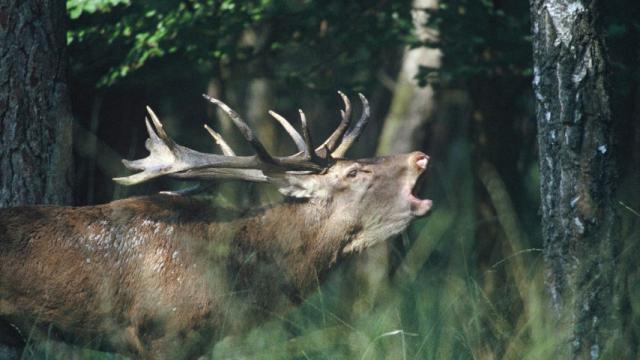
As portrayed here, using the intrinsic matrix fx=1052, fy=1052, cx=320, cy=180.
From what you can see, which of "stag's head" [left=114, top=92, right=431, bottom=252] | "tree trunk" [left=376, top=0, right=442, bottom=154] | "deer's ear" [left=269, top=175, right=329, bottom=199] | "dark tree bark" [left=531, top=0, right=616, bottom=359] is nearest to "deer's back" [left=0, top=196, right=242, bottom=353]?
"stag's head" [left=114, top=92, right=431, bottom=252]

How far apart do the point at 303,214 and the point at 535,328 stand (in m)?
2.16

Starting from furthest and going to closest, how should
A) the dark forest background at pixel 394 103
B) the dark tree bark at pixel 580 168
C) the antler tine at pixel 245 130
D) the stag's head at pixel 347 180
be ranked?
1. the stag's head at pixel 347 180
2. the antler tine at pixel 245 130
3. the dark forest background at pixel 394 103
4. the dark tree bark at pixel 580 168

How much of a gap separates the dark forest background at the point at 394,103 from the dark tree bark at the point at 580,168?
94 millimetres

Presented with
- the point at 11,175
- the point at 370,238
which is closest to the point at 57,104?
the point at 11,175

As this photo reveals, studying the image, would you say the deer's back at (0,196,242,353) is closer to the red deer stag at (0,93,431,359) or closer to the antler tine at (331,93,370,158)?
the red deer stag at (0,93,431,359)

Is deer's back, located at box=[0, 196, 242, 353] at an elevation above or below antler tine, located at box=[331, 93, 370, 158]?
below

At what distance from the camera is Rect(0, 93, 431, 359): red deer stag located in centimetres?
581

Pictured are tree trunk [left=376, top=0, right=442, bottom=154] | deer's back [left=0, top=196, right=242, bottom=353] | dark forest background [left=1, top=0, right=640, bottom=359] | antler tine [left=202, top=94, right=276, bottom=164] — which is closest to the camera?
dark forest background [left=1, top=0, right=640, bottom=359]

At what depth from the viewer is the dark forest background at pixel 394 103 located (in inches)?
221

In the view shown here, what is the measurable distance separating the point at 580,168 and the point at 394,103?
6903mm

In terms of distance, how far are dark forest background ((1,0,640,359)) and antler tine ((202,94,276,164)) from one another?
0.39 meters

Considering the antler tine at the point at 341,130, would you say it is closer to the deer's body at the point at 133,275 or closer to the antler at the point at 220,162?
the antler at the point at 220,162

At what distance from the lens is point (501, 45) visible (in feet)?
31.3

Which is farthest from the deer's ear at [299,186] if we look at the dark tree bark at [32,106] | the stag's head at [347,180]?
the dark tree bark at [32,106]
